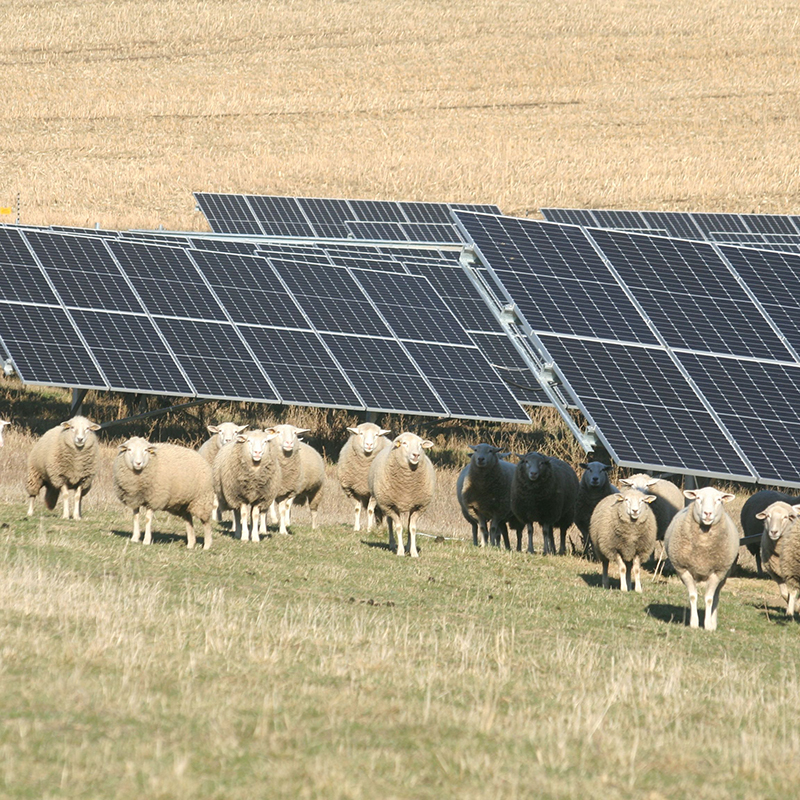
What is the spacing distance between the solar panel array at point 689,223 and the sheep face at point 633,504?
2264 cm

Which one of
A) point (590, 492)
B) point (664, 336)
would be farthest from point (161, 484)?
point (664, 336)

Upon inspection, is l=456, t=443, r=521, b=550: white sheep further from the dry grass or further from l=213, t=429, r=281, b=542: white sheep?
the dry grass

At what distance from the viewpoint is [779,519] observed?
13.8 meters

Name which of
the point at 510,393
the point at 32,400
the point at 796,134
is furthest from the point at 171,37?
the point at 510,393

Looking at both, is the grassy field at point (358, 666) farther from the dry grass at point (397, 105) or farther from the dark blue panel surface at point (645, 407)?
the dry grass at point (397, 105)

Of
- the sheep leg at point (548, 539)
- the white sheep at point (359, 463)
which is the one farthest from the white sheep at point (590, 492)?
the white sheep at point (359, 463)

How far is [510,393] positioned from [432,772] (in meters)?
17.6

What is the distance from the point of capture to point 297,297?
25938mm

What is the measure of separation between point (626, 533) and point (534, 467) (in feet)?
9.84

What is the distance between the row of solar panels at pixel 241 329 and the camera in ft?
73.9

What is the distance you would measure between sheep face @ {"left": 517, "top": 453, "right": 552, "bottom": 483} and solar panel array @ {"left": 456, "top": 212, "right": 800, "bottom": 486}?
50.2 inches

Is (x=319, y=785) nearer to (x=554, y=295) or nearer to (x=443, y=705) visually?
(x=443, y=705)

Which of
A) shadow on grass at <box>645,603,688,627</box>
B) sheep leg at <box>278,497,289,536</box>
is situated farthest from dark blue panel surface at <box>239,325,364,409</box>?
shadow on grass at <box>645,603,688,627</box>

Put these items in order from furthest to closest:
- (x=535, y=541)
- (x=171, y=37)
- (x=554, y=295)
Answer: (x=171, y=37)
(x=535, y=541)
(x=554, y=295)
